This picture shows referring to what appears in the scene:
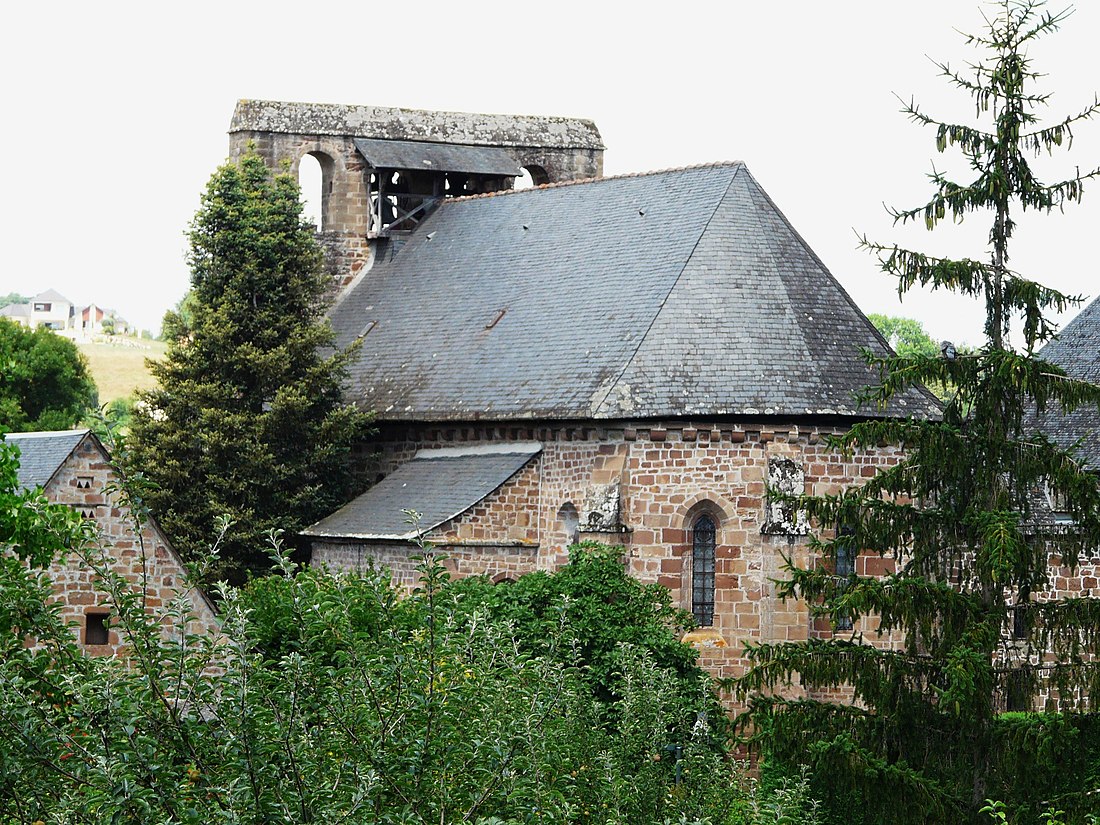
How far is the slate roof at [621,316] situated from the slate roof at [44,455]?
29.1 feet

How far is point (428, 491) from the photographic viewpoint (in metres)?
33.7

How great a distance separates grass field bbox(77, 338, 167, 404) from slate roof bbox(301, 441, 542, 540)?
70241mm

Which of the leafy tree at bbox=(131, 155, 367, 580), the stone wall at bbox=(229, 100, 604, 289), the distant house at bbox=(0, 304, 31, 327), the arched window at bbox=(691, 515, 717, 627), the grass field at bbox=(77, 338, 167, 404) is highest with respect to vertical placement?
the distant house at bbox=(0, 304, 31, 327)

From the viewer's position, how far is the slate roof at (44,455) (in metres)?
25.2

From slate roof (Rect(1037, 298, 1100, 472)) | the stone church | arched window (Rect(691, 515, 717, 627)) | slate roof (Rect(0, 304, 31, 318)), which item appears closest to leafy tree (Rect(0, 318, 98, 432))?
the stone church

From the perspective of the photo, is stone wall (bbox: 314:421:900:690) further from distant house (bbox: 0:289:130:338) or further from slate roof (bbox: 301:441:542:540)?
distant house (bbox: 0:289:130:338)

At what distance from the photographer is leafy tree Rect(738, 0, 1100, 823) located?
20.3 metres

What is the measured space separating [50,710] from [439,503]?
2119cm

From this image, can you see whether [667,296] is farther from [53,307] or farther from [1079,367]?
[53,307]

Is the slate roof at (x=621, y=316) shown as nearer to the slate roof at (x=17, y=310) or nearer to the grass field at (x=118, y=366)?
the grass field at (x=118, y=366)

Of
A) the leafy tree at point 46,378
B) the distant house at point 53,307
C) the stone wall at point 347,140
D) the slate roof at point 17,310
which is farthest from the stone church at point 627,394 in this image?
the distant house at point 53,307

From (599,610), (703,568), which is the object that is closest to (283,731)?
(599,610)

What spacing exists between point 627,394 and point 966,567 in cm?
1017

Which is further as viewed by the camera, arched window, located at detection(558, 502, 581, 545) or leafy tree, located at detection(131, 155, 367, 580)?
leafy tree, located at detection(131, 155, 367, 580)
